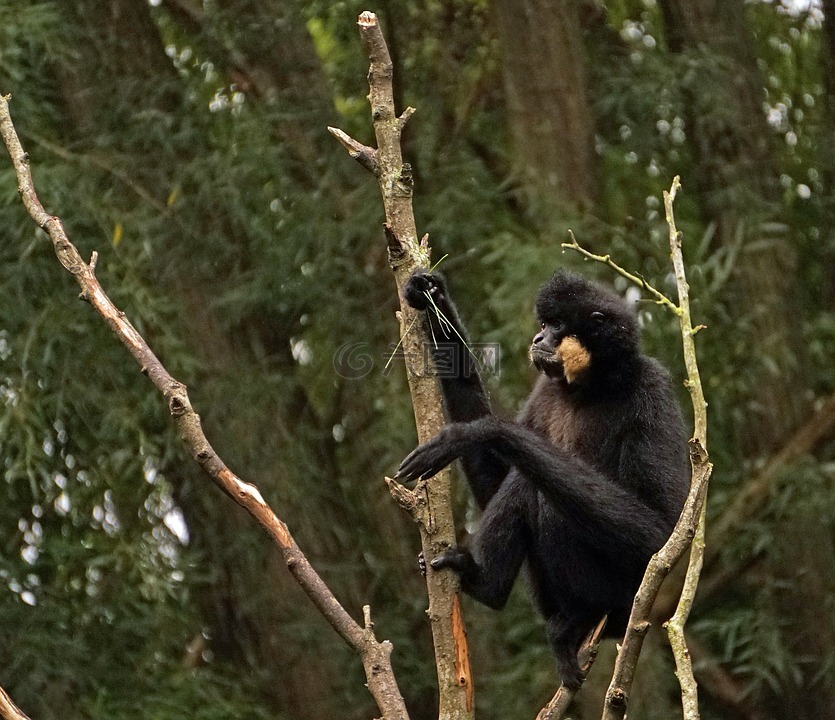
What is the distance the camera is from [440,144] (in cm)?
766

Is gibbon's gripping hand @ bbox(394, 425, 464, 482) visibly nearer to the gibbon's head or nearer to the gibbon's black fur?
the gibbon's black fur

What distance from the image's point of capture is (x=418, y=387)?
12.7ft

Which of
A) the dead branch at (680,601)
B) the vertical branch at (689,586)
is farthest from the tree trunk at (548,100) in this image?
the dead branch at (680,601)

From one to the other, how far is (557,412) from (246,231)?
260 cm

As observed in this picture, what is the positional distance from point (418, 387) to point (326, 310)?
358 cm

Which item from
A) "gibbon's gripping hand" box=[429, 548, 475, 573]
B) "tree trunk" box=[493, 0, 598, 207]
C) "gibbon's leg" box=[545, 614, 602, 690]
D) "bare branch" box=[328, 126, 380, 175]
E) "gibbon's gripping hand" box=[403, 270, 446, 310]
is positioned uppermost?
"tree trunk" box=[493, 0, 598, 207]

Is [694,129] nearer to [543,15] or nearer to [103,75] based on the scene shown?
[543,15]

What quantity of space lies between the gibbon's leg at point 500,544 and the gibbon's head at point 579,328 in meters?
0.53

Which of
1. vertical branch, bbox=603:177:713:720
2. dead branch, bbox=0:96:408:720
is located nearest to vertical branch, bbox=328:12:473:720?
dead branch, bbox=0:96:408:720

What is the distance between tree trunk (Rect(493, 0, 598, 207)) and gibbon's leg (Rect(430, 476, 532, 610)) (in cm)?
260

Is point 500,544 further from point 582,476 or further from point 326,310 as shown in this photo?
point 326,310

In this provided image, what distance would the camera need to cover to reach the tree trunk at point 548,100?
736 centimetres

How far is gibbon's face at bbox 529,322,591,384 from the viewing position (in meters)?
5.21

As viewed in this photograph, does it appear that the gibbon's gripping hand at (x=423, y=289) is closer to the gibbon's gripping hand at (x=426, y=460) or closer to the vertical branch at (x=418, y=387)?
the vertical branch at (x=418, y=387)
